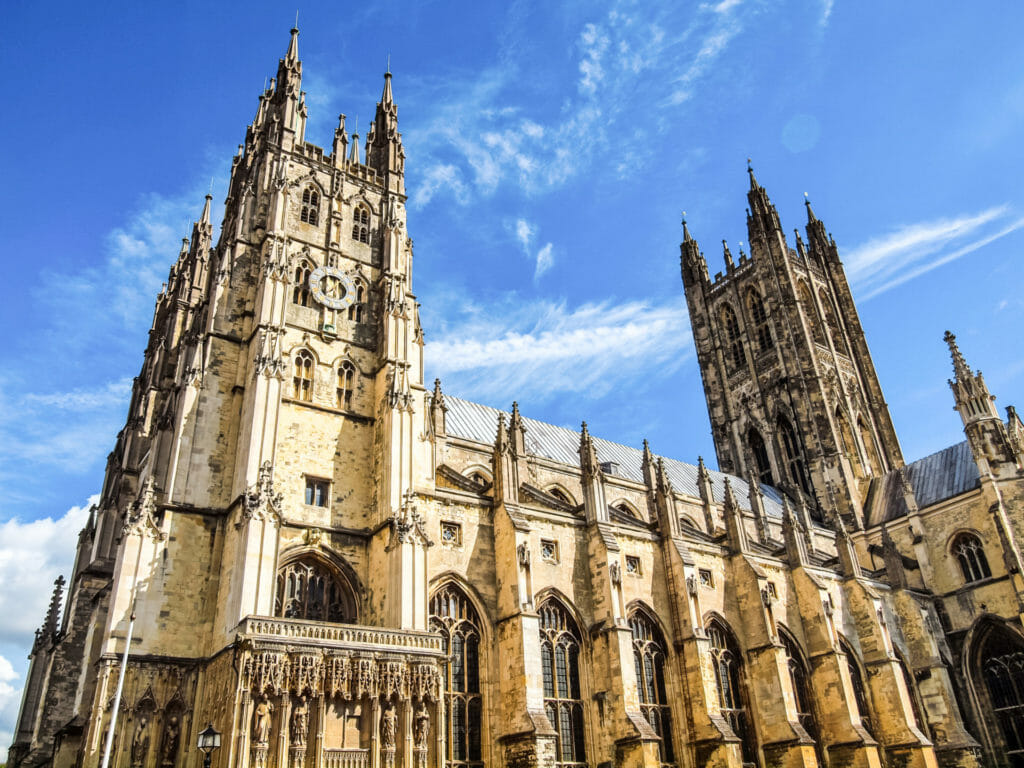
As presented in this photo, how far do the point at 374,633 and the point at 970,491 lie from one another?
118 feet

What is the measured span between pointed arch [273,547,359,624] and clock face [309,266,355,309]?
9.69 m

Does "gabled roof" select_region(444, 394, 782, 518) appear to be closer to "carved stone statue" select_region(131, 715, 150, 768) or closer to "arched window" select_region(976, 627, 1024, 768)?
"arched window" select_region(976, 627, 1024, 768)

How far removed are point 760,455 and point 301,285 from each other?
127ft

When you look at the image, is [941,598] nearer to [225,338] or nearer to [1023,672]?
[1023,672]

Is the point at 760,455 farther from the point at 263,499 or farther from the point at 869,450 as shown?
the point at 263,499

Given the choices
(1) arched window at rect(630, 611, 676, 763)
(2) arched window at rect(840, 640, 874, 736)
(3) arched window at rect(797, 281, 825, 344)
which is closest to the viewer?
(1) arched window at rect(630, 611, 676, 763)

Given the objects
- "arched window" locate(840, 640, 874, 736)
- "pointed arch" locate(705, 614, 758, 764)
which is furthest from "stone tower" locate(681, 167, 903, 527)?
"pointed arch" locate(705, 614, 758, 764)

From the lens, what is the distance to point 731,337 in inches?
2454

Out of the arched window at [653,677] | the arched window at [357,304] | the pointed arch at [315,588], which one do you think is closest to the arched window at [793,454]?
the arched window at [653,677]

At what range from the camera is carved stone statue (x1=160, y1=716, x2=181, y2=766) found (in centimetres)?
2056

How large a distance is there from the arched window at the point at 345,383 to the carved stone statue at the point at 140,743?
11.5 m

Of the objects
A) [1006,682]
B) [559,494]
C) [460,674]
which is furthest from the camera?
[559,494]

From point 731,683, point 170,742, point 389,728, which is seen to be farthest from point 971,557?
point 170,742

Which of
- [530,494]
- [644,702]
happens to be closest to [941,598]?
[644,702]
